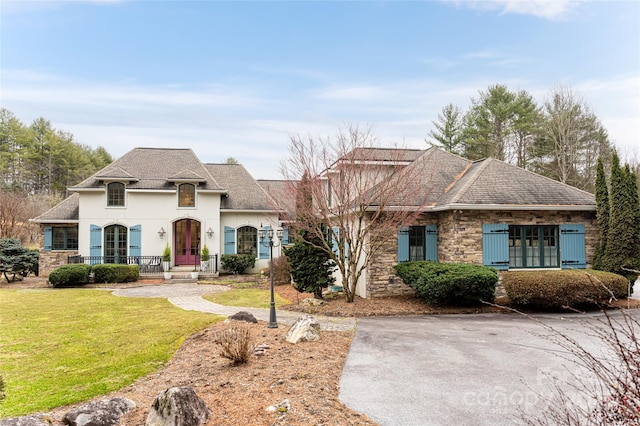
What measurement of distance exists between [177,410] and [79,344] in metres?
5.32

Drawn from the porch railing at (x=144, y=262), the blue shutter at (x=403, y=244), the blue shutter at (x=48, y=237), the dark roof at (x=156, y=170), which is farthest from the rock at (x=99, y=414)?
the blue shutter at (x=48, y=237)

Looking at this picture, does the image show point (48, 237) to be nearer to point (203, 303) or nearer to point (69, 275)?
point (69, 275)

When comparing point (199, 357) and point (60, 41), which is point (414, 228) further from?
point (60, 41)

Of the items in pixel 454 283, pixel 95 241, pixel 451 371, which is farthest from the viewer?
pixel 95 241

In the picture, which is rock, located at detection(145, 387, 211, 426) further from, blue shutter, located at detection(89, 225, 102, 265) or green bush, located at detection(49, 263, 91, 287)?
blue shutter, located at detection(89, 225, 102, 265)

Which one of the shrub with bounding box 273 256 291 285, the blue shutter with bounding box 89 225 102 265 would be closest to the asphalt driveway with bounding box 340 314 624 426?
the shrub with bounding box 273 256 291 285

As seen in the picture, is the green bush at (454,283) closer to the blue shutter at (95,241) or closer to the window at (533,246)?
the window at (533,246)

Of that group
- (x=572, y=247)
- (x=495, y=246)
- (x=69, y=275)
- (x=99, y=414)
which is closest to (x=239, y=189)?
(x=69, y=275)

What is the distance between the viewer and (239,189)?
75.3 ft

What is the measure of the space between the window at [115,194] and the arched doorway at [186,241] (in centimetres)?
313

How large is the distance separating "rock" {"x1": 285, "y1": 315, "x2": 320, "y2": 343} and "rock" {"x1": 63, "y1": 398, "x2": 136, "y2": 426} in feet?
10.7

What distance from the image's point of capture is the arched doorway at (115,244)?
791 inches

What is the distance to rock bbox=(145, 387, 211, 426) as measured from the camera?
4.12 m

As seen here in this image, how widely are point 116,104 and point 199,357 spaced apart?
17.4m
